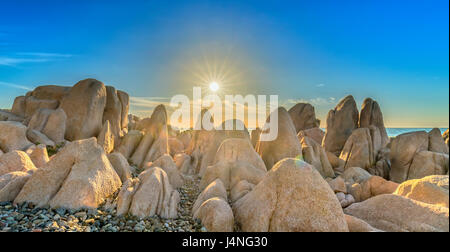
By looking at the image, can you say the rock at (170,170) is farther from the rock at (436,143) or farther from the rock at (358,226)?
the rock at (436,143)

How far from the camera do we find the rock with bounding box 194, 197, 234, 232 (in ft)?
19.2

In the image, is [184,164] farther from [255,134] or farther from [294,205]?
[294,205]

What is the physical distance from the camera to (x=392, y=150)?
19.3 meters

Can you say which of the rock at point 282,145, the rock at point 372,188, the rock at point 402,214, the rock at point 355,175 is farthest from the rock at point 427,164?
the rock at point 402,214

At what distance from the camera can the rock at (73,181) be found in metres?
6.43

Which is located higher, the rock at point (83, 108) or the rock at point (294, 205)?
the rock at point (83, 108)

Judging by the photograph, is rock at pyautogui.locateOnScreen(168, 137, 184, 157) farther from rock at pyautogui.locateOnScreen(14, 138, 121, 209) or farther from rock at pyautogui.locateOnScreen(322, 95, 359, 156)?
rock at pyautogui.locateOnScreen(322, 95, 359, 156)

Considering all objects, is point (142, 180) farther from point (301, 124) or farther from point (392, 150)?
point (301, 124)

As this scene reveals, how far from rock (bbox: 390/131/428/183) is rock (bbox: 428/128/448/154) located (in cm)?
42

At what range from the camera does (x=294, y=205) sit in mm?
5328

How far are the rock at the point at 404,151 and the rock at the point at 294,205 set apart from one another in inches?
681

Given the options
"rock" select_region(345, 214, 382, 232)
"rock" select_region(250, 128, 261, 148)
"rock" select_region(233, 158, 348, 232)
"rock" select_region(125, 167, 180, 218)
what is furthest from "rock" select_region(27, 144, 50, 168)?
"rock" select_region(250, 128, 261, 148)
